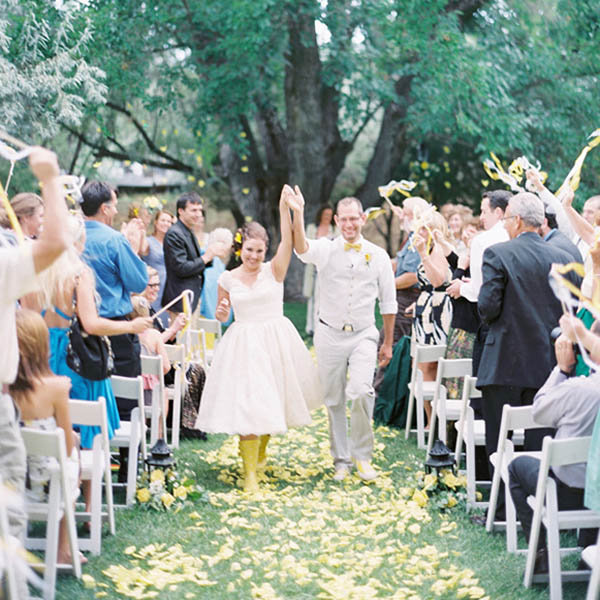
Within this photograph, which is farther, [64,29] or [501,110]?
[501,110]

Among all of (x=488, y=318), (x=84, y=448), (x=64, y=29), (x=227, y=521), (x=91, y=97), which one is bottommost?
(x=227, y=521)

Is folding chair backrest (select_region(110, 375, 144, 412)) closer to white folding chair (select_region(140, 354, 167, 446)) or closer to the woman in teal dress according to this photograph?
the woman in teal dress

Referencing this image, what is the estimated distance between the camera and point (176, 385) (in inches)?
300

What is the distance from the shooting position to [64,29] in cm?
1182

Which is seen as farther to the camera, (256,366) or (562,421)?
(256,366)

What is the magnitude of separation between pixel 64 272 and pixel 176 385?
3.66 m

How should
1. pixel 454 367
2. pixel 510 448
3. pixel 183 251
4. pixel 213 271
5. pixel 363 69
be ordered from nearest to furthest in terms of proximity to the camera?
pixel 510 448 < pixel 454 367 < pixel 183 251 < pixel 213 271 < pixel 363 69

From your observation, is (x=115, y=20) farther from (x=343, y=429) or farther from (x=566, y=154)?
(x=343, y=429)

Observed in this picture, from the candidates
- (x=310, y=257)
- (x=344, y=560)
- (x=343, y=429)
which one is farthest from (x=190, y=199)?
(x=344, y=560)

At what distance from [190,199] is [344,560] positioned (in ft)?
13.8

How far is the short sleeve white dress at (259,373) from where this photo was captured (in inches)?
248

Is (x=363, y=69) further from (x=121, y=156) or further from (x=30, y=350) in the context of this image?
(x=30, y=350)

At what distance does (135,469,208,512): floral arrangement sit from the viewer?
5805mm

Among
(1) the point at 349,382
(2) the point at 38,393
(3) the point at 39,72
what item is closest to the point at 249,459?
(1) the point at 349,382
